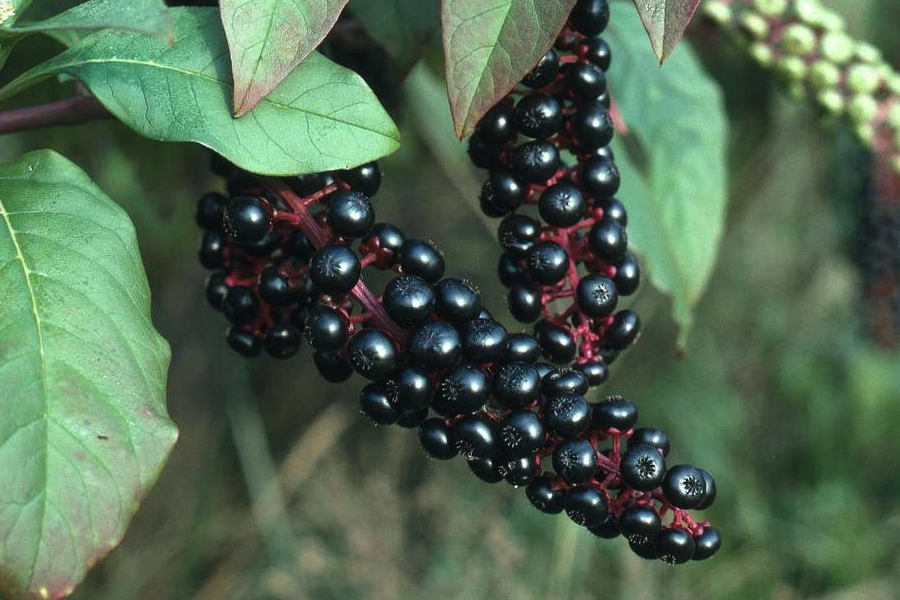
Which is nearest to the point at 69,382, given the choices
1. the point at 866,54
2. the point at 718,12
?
the point at 718,12

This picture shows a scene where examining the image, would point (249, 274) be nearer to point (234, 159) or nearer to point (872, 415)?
point (234, 159)

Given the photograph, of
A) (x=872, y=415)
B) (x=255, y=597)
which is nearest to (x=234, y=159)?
(x=255, y=597)

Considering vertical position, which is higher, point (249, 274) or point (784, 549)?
point (249, 274)

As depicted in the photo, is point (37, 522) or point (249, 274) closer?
point (37, 522)

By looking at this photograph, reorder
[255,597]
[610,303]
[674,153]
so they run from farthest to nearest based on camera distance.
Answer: [255,597], [674,153], [610,303]

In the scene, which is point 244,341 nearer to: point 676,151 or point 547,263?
point 547,263

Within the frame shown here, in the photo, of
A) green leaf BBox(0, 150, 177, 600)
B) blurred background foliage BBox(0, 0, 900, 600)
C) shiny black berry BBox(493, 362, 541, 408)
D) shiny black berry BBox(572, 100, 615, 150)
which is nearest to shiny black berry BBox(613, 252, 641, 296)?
shiny black berry BBox(572, 100, 615, 150)
